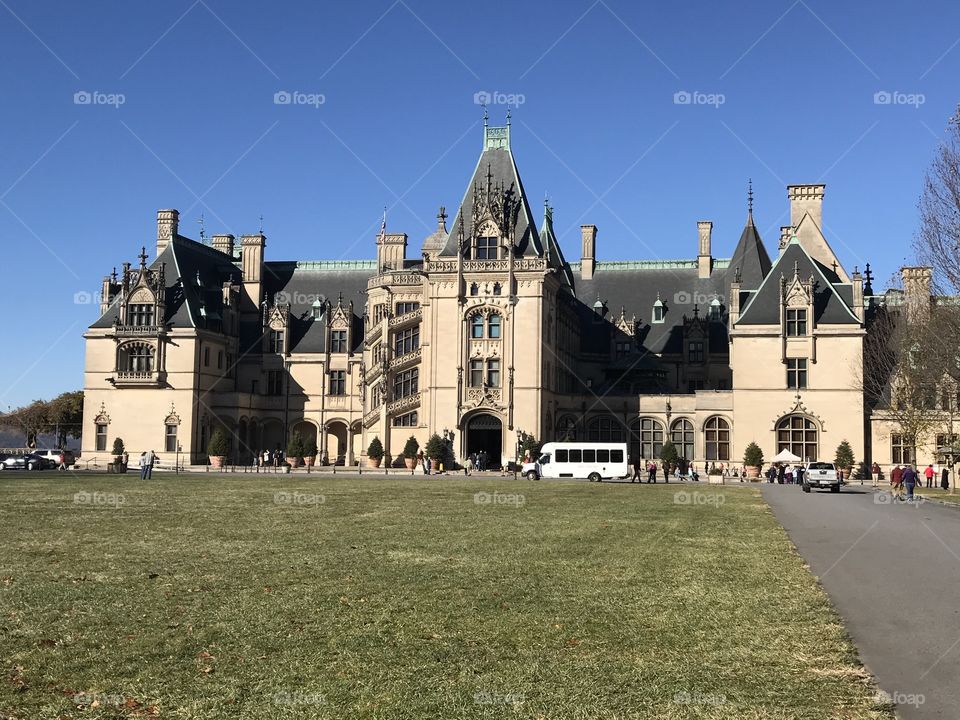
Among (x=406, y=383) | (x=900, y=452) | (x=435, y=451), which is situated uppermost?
(x=406, y=383)

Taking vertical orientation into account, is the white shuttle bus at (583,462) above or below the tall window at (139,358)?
below

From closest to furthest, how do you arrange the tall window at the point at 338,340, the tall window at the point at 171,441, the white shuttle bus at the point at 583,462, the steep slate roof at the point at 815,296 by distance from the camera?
the white shuttle bus at the point at 583,462, the steep slate roof at the point at 815,296, the tall window at the point at 171,441, the tall window at the point at 338,340

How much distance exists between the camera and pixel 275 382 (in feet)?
272

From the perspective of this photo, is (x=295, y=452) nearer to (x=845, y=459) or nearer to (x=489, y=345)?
(x=489, y=345)

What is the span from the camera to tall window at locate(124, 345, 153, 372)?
76438mm

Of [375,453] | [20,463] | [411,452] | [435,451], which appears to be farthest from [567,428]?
[20,463]

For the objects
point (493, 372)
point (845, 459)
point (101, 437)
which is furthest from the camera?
point (101, 437)

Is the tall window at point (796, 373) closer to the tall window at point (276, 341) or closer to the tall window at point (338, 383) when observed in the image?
the tall window at point (338, 383)

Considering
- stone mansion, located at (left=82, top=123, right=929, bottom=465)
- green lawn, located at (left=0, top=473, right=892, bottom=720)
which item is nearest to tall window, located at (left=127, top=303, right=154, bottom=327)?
stone mansion, located at (left=82, top=123, right=929, bottom=465)

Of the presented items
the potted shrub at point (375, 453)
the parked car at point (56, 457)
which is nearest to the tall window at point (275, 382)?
the potted shrub at point (375, 453)

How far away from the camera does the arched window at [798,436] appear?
225 feet

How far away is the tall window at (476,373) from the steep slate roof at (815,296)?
58.2 feet

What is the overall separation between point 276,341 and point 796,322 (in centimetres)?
3993

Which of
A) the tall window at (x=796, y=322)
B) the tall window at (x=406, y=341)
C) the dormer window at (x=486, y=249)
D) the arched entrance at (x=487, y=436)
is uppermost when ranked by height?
the dormer window at (x=486, y=249)
